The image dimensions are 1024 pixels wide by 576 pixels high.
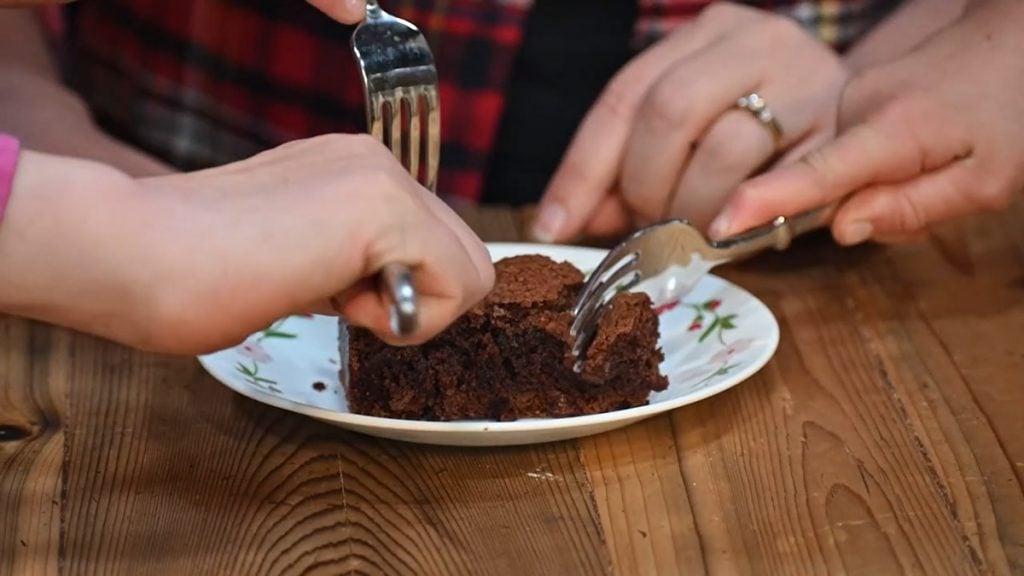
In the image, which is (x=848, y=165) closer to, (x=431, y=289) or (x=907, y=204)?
(x=907, y=204)

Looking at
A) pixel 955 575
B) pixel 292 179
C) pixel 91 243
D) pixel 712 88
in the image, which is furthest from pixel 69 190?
pixel 712 88

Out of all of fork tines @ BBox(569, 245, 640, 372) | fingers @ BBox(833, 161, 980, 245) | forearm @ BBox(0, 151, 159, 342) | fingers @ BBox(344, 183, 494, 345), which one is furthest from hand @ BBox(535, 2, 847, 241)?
forearm @ BBox(0, 151, 159, 342)

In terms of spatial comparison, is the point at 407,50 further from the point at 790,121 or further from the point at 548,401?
the point at 790,121

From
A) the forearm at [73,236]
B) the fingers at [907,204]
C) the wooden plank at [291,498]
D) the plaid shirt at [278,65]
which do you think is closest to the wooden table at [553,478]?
the wooden plank at [291,498]

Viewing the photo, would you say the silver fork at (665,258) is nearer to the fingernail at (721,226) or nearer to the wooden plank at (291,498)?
the fingernail at (721,226)

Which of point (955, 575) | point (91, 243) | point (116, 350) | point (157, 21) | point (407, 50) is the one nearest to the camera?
point (91, 243)
